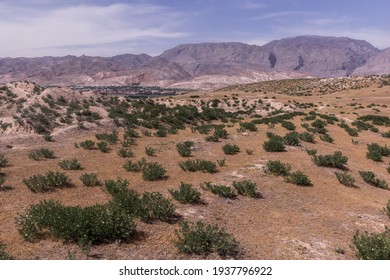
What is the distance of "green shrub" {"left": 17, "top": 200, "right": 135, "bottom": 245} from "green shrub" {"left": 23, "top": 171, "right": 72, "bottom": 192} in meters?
3.87

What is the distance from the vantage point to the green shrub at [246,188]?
570 inches

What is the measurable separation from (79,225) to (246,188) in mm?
7417

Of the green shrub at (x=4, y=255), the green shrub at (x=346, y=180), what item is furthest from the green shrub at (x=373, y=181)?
the green shrub at (x=4, y=255)

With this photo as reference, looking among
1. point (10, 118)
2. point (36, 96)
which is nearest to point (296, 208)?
point (10, 118)

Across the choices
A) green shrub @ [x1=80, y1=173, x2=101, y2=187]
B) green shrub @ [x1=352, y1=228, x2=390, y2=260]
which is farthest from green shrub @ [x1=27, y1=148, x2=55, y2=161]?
green shrub @ [x1=352, y1=228, x2=390, y2=260]

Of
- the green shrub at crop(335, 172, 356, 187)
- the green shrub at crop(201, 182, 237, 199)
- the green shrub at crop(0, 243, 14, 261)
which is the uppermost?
the green shrub at crop(0, 243, 14, 261)

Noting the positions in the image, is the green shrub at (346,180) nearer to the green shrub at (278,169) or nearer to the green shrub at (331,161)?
the green shrub at (331,161)

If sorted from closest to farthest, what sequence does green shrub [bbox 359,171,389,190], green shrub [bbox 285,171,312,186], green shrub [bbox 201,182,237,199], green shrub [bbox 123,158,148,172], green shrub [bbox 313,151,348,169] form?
green shrub [bbox 201,182,237,199], green shrub [bbox 285,171,312,186], green shrub [bbox 359,171,389,190], green shrub [bbox 123,158,148,172], green shrub [bbox 313,151,348,169]

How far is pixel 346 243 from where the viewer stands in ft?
34.7

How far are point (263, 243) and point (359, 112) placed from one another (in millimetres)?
48687

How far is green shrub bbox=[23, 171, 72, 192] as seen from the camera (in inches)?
563

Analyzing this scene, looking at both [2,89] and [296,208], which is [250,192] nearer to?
[296,208]

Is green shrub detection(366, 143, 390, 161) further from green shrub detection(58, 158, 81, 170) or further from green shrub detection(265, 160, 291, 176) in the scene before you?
green shrub detection(58, 158, 81, 170)

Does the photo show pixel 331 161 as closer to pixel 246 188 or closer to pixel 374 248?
pixel 246 188
